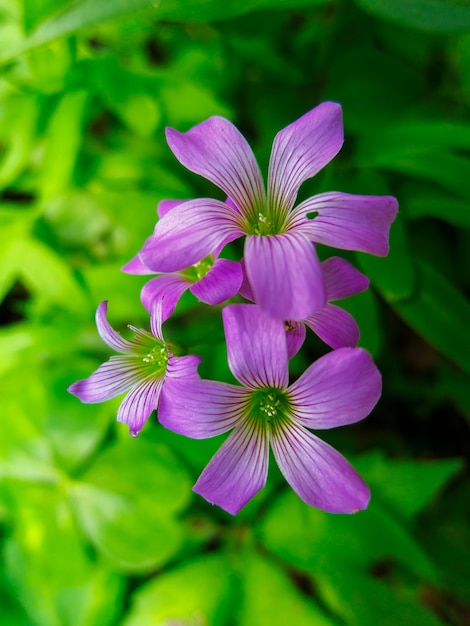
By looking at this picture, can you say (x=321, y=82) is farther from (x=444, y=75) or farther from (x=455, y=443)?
(x=455, y=443)

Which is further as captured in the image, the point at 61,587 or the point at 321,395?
the point at 61,587

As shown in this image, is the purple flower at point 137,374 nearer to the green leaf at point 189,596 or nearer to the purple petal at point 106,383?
the purple petal at point 106,383

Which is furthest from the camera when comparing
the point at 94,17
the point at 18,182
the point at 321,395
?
the point at 18,182

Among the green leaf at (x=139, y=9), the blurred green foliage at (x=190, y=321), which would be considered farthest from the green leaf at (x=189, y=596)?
the green leaf at (x=139, y=9)

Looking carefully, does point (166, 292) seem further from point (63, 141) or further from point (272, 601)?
point (272, 601)

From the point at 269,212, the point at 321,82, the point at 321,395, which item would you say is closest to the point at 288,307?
the point at 321,395

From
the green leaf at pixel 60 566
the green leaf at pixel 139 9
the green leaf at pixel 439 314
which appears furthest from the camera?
the green leaf at pixel 60 566
